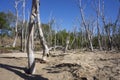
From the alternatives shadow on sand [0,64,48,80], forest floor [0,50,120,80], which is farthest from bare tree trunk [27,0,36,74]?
shadow on sand [0,64,48,80]

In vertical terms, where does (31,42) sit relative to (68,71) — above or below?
above

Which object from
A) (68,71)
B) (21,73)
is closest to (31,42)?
(21,73)

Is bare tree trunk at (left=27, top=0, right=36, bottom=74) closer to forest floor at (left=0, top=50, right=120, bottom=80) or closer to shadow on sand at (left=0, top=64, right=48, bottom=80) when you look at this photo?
forest floor at (left=0, top=50, right=120, bottom=80)

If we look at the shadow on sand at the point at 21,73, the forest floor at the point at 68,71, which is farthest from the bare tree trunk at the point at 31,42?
the shadow on sand at the point at 21,73

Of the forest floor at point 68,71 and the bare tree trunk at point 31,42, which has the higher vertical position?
the bare tree trunk at point 31,42

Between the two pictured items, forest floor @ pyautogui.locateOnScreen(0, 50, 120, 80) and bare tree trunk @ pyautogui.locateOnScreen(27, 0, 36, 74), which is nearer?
forest floor @ pyautogui.locateOnScreen(0, 50, 120, 80)

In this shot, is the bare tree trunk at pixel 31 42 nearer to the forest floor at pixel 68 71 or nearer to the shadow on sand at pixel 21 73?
the forest floor at pixel 68 71

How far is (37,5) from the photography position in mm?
13117

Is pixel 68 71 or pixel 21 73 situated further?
pixel 68 71

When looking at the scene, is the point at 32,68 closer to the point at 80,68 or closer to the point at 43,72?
the point at 43,72

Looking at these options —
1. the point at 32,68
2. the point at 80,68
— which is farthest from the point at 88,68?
the point at 32,68

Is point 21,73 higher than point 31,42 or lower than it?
lower

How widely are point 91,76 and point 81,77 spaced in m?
0.49

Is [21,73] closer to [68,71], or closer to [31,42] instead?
[31,42]
